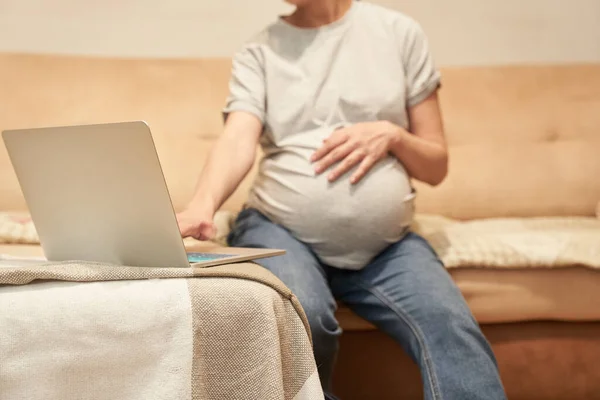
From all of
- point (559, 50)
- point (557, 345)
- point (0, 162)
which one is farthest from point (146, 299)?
point (559, 50)

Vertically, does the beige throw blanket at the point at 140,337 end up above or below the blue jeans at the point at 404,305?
above

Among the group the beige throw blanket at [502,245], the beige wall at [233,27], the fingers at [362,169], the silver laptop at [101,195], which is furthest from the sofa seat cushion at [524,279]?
the beige wall at [233,27]

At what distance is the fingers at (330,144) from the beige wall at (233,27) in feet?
3.12

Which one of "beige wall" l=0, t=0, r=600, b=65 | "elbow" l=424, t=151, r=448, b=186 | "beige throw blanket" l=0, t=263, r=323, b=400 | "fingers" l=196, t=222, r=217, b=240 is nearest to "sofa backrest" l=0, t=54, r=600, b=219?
"beige wall" l=0, t=0, r=600, b=65

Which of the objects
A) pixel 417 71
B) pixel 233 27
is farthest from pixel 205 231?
pixel 233 27

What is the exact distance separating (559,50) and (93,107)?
1444 millimetres

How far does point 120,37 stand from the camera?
5.90ft

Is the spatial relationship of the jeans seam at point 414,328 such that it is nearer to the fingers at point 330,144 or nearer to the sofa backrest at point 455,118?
the fingers at point 330,144

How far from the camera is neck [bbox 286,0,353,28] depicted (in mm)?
1128

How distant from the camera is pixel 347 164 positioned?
964 millimetres

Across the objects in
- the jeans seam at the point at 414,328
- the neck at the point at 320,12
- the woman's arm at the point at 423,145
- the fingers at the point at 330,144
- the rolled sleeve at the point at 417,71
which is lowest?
the jeans seam at the point at 414,328

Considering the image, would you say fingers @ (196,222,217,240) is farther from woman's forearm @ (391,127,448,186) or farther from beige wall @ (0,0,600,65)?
beige wall @ (0,0,600,65)

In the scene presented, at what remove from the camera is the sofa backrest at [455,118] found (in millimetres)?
1504

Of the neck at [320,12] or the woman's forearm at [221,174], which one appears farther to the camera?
the neck at [320,12]
